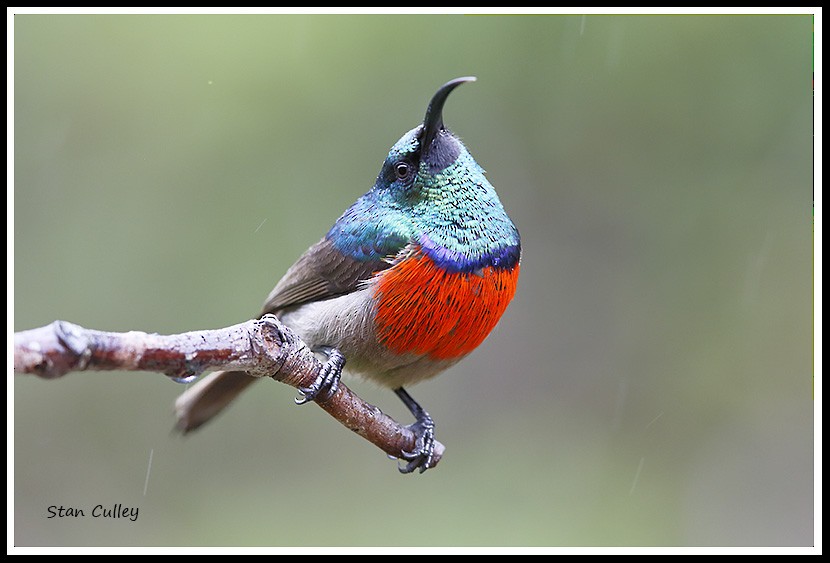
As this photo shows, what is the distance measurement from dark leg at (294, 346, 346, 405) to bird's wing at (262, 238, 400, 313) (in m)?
0.40

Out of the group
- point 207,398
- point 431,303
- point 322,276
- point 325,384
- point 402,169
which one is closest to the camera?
point 325,384

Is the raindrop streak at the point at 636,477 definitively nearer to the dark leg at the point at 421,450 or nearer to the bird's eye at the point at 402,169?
the dark leg at the point at 421,450

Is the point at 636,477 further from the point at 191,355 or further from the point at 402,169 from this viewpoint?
the point at 191,355

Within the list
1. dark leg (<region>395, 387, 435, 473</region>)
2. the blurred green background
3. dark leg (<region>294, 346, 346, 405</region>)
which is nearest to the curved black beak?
dark leg (<region>294, 346, 346, 405</region>)

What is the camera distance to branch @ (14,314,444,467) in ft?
8.20

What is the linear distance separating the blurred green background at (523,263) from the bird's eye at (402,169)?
2968 millimetres

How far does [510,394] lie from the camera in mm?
7992

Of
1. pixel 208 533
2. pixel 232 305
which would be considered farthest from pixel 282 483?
A: pixel 232 305

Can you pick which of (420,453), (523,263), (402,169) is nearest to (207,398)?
(420,453)

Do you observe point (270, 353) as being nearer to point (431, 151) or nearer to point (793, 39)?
point (431, 151)

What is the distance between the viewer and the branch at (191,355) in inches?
98.4

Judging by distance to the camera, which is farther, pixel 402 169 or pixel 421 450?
pixel 421 450

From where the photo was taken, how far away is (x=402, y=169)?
14.0 feet

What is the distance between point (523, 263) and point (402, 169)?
12.4 ft
